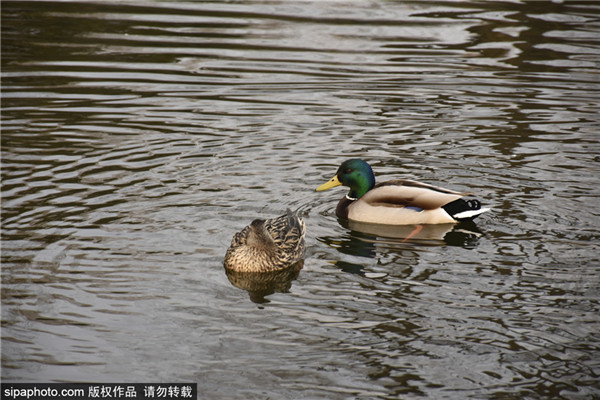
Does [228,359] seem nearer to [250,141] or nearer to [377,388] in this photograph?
[377,388]

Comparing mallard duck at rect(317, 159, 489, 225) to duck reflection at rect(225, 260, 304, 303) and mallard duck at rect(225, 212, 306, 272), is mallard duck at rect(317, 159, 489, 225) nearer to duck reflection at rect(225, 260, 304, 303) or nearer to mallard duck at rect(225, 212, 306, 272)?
mallard duck at rect(225, 212, 306, 272)

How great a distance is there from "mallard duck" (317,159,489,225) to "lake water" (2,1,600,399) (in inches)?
8.1

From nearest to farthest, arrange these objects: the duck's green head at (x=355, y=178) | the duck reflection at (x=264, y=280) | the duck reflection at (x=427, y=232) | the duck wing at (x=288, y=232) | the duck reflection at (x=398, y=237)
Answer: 1. the duck reflection at (x=264, y=280)
2. the duck wing at (x=288, y=232)
3. the duck reflection at (x=398, y=237)
4. the duck reflection at (x=427, y=232)
5. the duck's green head at (x=355, y=178)

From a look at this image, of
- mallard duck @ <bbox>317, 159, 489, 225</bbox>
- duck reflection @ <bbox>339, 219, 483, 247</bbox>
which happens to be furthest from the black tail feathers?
duck reflection @ <bbox>339, 219, 483, 247</bbox>

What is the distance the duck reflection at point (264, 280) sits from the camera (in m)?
8.01

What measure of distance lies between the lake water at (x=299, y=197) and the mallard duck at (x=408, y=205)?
0.20m

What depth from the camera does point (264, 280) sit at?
834 centimetres

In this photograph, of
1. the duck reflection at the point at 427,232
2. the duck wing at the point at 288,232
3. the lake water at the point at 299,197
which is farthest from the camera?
the duck reflection at the point at 427,232

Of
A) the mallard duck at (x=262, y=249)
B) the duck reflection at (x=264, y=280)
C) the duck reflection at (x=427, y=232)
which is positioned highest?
the mallard duck at (x=262, y=249)

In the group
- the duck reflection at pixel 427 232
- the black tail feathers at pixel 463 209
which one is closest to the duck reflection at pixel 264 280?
the duck reflection at pixel 427 232

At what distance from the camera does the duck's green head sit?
1003 cm

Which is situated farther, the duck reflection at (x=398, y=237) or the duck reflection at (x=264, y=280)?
the duck reflection at (x=398, y=237)

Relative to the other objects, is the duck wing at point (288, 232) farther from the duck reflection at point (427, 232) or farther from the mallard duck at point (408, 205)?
the mallard duck at point (408, 205)

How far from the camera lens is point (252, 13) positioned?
64.0ft
